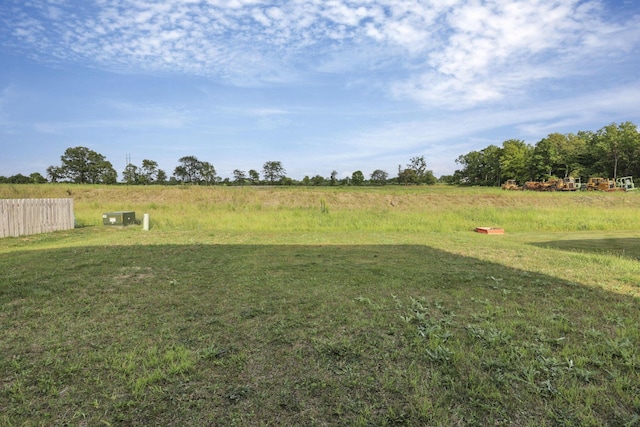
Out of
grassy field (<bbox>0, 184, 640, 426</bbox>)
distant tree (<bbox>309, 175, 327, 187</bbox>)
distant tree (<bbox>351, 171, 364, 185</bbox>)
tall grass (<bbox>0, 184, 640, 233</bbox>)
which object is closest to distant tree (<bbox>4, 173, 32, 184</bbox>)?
tall grass (<bbox>0, 184, 640, 233</bbox>)

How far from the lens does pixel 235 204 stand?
2453 cm

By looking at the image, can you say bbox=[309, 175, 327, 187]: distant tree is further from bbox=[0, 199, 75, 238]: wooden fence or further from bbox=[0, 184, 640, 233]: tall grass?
bbox=[0, 199, 75, 238]: wooden fence

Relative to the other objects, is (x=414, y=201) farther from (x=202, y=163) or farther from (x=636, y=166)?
(x=202, y=163)

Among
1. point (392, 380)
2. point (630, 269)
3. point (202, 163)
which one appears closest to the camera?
point (392, 380)

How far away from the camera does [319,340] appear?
3.13m

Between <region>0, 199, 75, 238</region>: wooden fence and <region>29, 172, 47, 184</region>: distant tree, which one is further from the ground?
<region>29, 172, 47, 184</region>: distant tree

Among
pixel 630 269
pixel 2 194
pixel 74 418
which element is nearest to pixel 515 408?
pixel 74 418

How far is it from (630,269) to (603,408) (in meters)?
5.73

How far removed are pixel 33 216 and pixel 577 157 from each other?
66.3 metres

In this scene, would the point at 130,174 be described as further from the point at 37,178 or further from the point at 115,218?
the point at 115,218

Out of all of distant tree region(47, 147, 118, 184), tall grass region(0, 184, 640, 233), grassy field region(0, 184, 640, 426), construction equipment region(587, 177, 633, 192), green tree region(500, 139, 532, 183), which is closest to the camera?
grassy field region(0, 184, 640, 426)

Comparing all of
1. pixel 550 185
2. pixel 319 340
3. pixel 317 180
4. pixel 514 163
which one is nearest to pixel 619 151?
pixel 514 163

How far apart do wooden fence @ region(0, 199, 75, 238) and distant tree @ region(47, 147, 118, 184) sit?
61.7 meters

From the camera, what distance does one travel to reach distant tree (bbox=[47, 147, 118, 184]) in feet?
218
